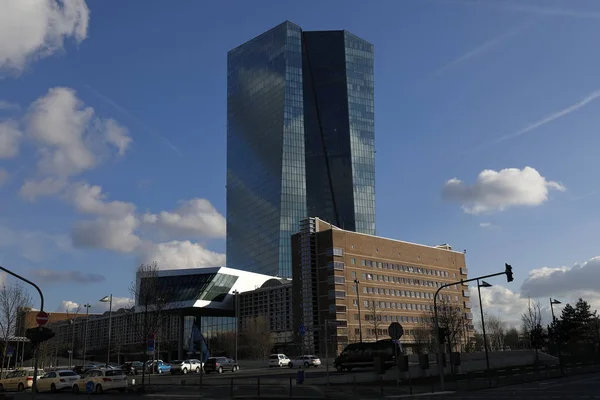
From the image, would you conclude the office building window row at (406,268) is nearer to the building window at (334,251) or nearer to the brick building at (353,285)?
the brick building at (353,285)

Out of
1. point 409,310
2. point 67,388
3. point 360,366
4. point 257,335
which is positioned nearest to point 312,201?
point 409,310

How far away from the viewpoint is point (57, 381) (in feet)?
130

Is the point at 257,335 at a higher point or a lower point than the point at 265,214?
lower

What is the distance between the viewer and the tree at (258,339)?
375ft

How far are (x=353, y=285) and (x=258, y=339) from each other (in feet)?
83.7

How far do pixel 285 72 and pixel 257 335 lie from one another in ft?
360

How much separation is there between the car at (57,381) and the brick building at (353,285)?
246 feet

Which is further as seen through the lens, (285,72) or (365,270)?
(285,72)

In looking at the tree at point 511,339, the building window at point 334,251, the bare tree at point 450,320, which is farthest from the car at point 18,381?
the tree at point 511,339

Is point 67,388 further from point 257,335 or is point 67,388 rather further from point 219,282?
point 219,282

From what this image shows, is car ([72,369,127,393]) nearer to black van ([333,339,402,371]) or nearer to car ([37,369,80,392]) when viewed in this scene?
car ([37,369,80,392])

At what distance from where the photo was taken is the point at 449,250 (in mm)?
159000

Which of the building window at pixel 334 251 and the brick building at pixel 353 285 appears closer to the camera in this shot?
the brick building at pixel 353 285

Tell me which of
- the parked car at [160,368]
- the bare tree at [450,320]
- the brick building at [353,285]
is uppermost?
the brick building at [353,285]
